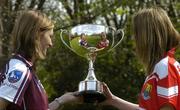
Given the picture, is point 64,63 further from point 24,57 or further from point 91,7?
point 24,57

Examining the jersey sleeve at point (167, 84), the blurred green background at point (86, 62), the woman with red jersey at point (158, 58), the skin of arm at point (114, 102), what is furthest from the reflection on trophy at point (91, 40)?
the blurred green background at point (86, 62)

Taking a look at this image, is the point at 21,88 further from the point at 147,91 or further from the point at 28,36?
the point at 147,91

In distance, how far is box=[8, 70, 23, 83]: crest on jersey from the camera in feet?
11.7

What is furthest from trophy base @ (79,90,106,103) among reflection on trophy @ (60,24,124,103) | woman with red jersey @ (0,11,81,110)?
woman with red jersey @ (0,11,81,110)

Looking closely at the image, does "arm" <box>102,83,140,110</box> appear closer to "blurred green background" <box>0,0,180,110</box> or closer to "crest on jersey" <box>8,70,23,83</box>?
"crest on jersey" <box>8,70,23,83</box>

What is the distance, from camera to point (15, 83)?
3.59m

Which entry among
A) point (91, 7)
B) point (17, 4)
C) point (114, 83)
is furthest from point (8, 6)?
point (114, 83)

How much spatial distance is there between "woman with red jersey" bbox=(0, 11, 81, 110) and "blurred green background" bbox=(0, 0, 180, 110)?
8.53 metres

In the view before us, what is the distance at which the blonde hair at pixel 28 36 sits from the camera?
12.2ft

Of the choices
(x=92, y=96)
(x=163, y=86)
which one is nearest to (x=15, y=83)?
(x=92, y=96)

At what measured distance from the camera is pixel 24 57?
3695 mm

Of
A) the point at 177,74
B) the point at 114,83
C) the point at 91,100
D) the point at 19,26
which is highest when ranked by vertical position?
the point at 19,26

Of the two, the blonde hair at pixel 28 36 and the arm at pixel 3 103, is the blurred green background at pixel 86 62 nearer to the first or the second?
the blonde hair at pixel 28 36

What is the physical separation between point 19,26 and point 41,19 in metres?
0.16
